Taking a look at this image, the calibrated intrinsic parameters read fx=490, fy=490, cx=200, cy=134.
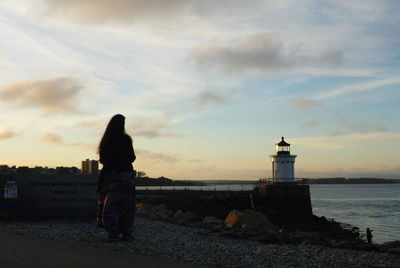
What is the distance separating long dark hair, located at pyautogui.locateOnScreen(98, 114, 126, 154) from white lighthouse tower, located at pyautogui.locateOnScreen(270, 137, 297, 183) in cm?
3702

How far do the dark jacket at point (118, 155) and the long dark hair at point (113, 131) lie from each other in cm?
6

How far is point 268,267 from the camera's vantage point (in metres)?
7.65

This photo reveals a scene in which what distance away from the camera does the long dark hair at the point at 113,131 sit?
9.84 meters

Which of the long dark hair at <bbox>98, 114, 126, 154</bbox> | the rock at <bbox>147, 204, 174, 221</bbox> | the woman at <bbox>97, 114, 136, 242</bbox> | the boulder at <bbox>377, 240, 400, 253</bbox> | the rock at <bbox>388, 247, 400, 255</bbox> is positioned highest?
the long dark hair at <bbox>98, 114, 126, 154</bbox>

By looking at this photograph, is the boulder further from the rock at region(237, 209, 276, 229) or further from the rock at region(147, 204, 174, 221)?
the rock at region(147, 204, 174, 221)

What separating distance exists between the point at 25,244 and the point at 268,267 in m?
4.80

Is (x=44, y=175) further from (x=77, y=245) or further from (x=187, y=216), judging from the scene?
(x=187, y=216)

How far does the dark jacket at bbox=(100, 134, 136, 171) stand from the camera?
9828 millimetres

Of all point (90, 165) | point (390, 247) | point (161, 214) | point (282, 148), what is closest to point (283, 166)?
point (282, 148)

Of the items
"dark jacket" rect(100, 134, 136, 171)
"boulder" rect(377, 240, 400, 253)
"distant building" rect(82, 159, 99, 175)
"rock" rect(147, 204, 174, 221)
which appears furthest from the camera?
"rock" rect(147, 204, 174, 221)

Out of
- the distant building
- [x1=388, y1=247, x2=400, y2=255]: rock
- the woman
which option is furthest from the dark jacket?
the distant building

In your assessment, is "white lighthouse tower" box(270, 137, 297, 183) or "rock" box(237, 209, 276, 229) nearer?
"rock" box(237, 209, 276, 229)

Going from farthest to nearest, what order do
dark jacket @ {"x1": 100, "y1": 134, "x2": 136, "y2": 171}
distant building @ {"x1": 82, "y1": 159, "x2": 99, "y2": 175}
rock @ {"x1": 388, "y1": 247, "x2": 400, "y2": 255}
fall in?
distant building @ {"x1": 82, "y1": 159, "x2": 99, "y2": 175} → rock @ {"x1": 388, "y1": 247, "x2": 400, "y2": 255} → dark jacket @ {"x1": 100, "y1": 134, "x2": 136, "y2": 171}

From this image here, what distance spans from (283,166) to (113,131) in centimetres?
3731
